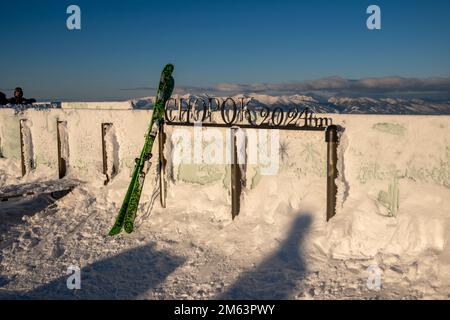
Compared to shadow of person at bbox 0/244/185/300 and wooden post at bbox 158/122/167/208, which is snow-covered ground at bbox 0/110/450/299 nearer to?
shadow of person at bbox 0/244/185/300

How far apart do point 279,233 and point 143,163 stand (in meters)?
3.06

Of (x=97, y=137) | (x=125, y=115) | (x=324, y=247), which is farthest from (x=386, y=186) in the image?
(x=97, y=137)

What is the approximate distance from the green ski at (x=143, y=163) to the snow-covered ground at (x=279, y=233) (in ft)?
0.88

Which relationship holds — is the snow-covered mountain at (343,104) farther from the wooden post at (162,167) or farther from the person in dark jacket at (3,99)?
the person in dark jacket at (3,99)

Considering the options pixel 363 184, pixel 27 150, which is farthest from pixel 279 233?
pixel 27 150

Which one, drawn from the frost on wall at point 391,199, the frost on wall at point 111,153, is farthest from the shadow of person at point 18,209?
the frost on wall at point 391,199

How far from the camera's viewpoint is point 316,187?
696cm

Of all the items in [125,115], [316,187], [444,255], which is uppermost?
[125,115]

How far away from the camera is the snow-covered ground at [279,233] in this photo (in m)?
5.47

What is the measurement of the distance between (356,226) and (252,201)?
1.87 m

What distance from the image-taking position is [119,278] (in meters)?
5.95

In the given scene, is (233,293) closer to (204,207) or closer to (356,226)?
(356,226)

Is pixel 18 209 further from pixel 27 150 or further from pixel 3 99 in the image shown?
pixel 3 99

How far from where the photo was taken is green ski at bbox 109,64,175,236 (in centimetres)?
777
